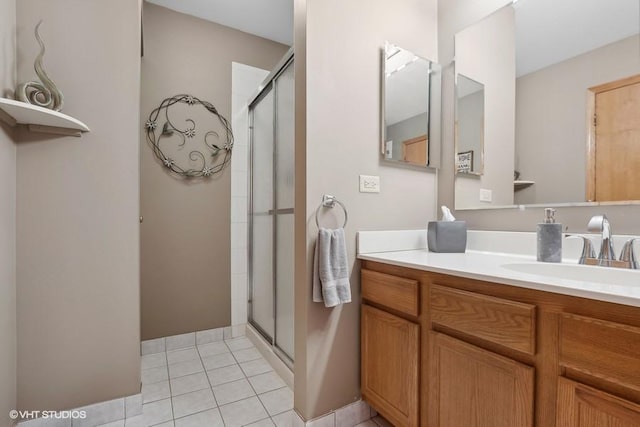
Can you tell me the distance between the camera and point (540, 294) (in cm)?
83

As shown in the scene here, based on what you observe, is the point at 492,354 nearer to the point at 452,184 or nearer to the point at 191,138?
the point at 452,184

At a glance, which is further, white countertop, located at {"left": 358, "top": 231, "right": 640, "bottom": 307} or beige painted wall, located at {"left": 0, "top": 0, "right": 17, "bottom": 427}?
beige painted wall, located at {"left": 0, "top": 0, "right": 17, "bottom": 427}

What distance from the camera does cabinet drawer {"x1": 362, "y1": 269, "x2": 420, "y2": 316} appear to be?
1.19 metres

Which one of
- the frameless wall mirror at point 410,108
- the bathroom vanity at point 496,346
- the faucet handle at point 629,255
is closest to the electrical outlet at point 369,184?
the frameless wall mirror at point 410,108

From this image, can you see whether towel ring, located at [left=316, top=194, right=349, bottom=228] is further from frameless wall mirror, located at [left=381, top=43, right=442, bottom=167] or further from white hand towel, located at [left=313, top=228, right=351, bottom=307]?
frameless wall mirror, located at [left=381, top=43, right=442, bottom=167]

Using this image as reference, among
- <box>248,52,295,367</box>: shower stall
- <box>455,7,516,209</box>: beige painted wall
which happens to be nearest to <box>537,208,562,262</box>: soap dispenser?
<box>455,7,516,209</box>: beige painted wall

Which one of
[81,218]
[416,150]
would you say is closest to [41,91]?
[81,218]

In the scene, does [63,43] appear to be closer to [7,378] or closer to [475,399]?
[7,378]

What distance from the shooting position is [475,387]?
0.98 m

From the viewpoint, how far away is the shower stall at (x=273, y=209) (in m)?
2.02

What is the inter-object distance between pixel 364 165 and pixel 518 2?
1.11 meters

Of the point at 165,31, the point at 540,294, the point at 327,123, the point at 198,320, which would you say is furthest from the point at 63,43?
the point at 540,294

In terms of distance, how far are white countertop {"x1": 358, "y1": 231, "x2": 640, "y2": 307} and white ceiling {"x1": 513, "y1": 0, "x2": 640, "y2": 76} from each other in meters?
0.84

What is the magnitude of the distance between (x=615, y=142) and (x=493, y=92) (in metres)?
0.59
